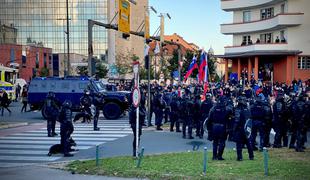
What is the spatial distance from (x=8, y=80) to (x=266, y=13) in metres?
29.4

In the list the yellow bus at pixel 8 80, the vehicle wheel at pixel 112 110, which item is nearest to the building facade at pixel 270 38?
the vehicle wheel at pixel 112 110

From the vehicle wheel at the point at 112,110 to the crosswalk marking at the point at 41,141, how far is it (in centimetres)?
252

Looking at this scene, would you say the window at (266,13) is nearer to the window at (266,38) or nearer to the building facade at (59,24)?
the window at (266,38)

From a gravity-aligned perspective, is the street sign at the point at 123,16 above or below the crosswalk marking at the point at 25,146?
above

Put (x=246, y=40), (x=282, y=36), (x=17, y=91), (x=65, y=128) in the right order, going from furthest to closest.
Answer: (x=246, y=40)
(x=17, y=91)
(x=282, y=36)
(x=65, y=128)

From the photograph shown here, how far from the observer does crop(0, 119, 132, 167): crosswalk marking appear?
41.8 ft

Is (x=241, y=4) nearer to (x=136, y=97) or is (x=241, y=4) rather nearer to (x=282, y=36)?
(x=282, y=36)

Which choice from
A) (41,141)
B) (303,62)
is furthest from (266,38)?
(41,141)

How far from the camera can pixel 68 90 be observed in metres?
25.9

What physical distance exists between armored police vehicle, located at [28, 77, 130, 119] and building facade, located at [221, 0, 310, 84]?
1737 cm

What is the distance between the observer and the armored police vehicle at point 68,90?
24.9 meters

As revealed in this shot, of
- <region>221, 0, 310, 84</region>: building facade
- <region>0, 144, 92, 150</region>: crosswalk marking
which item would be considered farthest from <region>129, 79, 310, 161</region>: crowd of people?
<region>221, 0, 310, 84</region>: building facade

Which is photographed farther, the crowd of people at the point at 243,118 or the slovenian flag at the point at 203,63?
the slovenian flag at the point at 203,63

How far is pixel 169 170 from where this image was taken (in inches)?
402
